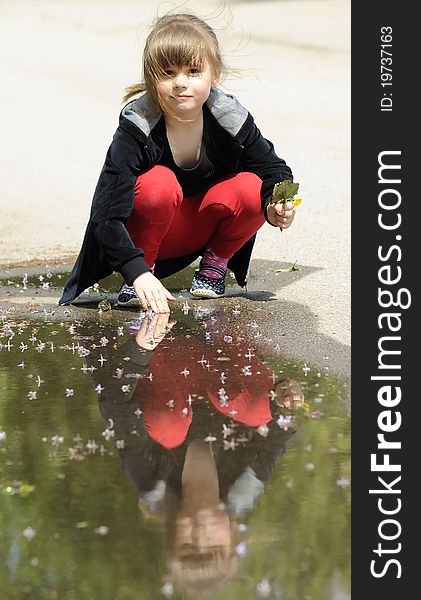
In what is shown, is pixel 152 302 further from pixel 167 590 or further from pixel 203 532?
pixel 167 590

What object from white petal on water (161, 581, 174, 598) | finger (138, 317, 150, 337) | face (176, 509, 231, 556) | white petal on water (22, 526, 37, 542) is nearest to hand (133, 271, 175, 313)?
finger (138, 317, 150, 337)

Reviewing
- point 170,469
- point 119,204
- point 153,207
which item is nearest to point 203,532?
point 170,469

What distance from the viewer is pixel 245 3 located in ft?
79.7

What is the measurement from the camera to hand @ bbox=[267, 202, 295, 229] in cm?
576

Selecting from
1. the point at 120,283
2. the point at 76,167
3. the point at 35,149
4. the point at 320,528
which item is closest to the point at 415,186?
the point at 120,283

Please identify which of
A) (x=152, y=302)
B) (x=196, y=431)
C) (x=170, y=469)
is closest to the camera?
(x=170, y=469)

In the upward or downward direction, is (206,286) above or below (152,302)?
above

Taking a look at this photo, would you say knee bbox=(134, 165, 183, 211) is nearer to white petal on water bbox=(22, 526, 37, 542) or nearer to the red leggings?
the red leggings

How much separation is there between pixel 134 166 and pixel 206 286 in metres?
0.83

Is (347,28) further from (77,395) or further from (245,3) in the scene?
(77,395)

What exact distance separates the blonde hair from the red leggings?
0.43 m

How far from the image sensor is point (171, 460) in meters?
3.85

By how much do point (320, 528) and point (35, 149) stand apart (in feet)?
27.9

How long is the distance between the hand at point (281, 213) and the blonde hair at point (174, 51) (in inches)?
29.7
